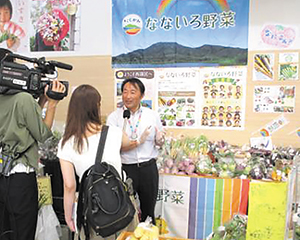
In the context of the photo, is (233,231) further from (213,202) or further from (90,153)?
(90,153)

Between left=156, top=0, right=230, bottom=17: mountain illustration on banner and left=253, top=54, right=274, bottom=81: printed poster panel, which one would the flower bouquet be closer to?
left=156, top=0, right=230, bottom=17: mountain illustration on banner

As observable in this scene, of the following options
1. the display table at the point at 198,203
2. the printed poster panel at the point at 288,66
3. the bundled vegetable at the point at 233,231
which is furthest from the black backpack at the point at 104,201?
the printed poster panel at the point at 288,66

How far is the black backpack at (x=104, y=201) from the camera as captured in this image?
1.52 meters

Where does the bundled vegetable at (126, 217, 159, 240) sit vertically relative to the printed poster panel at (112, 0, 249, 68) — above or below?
below

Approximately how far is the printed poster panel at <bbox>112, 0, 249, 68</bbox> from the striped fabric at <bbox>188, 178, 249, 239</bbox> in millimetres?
1295

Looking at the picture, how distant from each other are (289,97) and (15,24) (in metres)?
3.44

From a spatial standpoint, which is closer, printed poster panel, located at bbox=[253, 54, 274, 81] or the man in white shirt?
the man in white shirt

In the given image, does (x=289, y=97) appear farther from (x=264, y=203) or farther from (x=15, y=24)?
(x=15, y=24)

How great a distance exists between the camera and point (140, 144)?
2.40 m

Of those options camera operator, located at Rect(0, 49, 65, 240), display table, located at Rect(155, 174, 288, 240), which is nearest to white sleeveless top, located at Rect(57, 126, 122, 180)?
camera operator, located at Rect(0, 49, 65, 240)

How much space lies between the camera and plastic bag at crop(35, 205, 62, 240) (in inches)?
97.3

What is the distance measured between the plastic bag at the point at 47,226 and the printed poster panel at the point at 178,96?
152cm

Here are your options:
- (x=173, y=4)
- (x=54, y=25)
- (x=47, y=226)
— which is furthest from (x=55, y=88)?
(x=54, y=25)

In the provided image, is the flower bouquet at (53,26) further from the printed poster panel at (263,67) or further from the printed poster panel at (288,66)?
the printed poster panel at (288,66)
